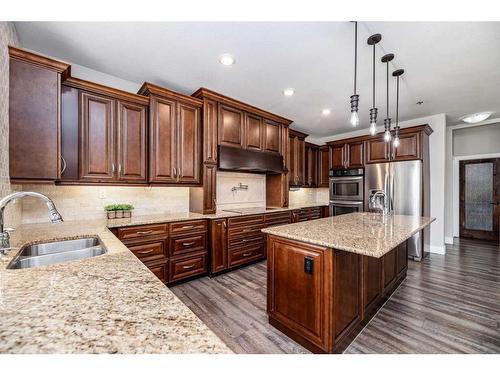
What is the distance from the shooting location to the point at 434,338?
6.01 feet

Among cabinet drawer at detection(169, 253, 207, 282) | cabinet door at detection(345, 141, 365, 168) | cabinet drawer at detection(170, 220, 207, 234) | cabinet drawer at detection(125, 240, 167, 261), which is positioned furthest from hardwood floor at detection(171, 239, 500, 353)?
cabinet door at detection(345, 141, 365, 168)

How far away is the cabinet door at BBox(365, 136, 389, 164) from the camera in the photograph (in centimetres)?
429

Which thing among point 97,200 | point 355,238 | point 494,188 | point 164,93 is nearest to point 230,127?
point 164,93

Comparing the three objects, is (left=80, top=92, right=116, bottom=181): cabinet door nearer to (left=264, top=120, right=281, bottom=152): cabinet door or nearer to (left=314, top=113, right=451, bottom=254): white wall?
(left=264, top=120, right=281, bottom=152): cabinet door

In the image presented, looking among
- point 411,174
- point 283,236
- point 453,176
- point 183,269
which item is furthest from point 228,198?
point 453,176

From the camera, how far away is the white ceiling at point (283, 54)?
1991 mm

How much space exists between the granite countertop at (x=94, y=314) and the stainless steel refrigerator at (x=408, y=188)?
377 cm

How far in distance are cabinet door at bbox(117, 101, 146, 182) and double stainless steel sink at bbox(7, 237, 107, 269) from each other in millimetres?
1045

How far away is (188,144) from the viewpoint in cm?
307

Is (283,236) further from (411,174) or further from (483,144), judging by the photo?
(483,144)

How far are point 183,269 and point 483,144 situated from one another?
678cm

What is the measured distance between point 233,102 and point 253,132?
604mm

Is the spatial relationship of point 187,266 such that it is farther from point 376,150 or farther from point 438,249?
point 438,249

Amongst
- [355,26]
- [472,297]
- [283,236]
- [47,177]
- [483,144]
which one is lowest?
[472,297]
